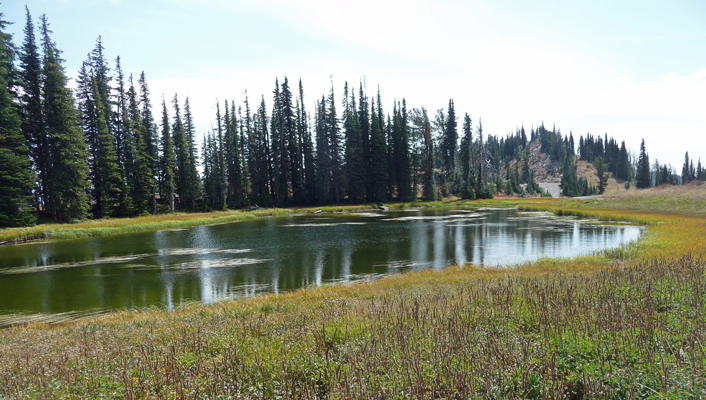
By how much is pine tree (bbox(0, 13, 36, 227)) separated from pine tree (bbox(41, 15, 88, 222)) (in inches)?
106

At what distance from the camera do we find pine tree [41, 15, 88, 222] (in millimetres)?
41281

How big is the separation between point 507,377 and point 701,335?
273 cm

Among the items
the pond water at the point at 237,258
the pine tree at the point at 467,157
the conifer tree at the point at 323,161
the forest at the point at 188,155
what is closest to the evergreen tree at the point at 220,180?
the forest at the point at 188,155

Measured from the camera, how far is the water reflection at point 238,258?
16719mm

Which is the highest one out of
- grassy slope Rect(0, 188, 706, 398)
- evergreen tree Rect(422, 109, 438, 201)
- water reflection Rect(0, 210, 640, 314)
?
evergreen tree Rect(422, 109, 438, 201)

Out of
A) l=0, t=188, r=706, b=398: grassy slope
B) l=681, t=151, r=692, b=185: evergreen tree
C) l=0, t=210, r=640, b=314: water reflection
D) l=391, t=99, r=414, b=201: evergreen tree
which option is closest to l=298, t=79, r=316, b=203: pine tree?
l=391, t=99, r=414, b=201: evergreen tree

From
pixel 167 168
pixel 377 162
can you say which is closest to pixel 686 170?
pixel 377 162

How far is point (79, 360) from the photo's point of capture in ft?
20.2

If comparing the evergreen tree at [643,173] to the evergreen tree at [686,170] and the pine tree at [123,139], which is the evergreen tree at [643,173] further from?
the pine tree at [123,139]

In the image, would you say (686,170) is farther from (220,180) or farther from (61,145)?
(61,145)

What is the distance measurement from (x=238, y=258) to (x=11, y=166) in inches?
1250

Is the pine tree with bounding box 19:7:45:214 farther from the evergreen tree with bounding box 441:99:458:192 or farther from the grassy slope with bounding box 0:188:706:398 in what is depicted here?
the evergreen tree with bounding box 441:99:458:192

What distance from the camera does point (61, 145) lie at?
42688 mm

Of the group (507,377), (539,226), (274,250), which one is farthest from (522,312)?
(539,226)
